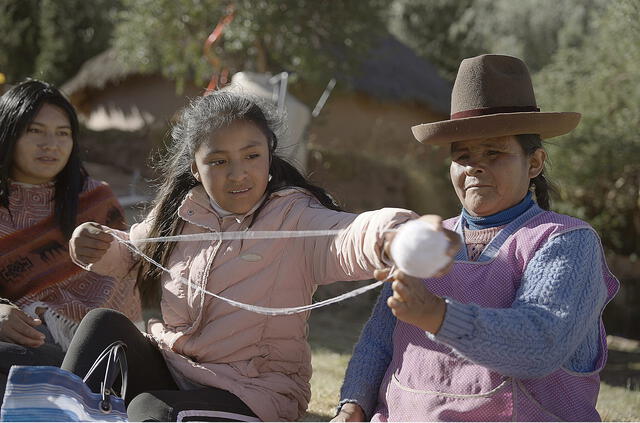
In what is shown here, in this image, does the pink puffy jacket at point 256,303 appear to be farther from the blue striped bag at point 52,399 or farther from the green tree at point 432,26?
the green tree at point 432,26

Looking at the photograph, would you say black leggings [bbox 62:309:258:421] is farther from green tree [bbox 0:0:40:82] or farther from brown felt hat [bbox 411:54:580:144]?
green tree [bbox 0:0:40:82]

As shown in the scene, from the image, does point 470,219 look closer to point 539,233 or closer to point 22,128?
point 539,233

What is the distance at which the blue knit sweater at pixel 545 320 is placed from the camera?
1842 mm

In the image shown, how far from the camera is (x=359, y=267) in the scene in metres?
2.19

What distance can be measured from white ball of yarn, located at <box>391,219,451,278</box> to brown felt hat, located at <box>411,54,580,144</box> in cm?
58

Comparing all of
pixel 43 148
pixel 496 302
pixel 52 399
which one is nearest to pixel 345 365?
pixel 43 148

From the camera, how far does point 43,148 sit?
3.40 m

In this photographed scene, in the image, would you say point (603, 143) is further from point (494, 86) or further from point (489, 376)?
→ point (489, 376)

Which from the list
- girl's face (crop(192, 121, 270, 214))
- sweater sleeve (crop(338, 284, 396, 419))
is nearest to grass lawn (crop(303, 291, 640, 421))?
sweater sleeve (crop(338, 284, 396, 419))

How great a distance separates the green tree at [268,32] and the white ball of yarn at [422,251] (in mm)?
7990

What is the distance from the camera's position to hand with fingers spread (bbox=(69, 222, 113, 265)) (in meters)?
2.77

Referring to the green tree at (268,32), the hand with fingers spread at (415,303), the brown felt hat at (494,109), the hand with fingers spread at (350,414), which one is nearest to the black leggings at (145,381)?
the hand with fingers spread at (350,414)

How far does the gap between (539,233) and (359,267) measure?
510mm

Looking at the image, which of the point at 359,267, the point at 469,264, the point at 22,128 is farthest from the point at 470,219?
the point at 22,128
